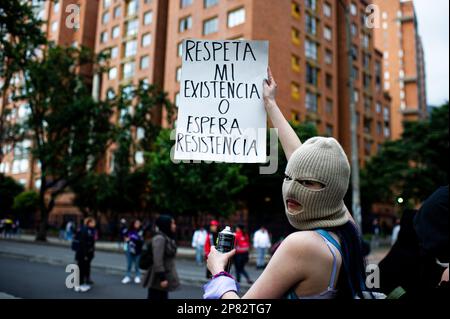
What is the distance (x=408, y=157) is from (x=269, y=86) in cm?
2650

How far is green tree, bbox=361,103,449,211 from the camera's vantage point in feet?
78.4

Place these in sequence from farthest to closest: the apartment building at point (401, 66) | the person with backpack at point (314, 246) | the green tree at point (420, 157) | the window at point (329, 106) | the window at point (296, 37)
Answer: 1. the apartment building at point (401, 66)
2. the window at point (329, 106)
3. the window at point (296, 37)
4. the green tree at point (420, 157)
5. the person with backpack at point (314, 246)

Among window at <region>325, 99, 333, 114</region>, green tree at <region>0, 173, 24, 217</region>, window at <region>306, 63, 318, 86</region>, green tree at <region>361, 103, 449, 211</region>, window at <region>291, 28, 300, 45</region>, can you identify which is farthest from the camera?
window at <region>325, 99, 333, 114</region>

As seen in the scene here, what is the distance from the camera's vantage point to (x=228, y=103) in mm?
2178

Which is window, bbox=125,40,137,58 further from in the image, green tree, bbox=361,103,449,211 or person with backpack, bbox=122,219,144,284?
green tree, bbox=361,103,449,211

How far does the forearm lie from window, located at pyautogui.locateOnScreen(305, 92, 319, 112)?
3095 centimetres

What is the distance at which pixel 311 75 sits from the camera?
32281 mm

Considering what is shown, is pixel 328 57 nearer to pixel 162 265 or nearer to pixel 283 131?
pixel 162 265

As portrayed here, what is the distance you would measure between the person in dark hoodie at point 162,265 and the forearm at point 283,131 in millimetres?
3832

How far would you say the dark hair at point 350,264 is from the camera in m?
1.48

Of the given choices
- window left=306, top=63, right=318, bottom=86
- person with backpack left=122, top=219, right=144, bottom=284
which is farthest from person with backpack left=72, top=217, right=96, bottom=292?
window left=306, top=63, right=318, bottom=86

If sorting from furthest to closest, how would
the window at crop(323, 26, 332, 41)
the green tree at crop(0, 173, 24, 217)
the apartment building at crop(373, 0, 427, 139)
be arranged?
the apartment building at crop(373, 0, 427, 139)
the window at crop(323, 26, 332, 41)
the green tree at crop(0, 173, 24, 217)

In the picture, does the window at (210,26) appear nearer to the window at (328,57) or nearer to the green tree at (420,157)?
the window at (328,57)

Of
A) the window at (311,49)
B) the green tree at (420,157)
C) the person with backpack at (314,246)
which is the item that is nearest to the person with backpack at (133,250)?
the person with backpack at (314,246)
